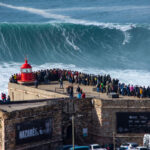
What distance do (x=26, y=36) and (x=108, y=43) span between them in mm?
12059

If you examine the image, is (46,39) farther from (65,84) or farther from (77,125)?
(77,125)

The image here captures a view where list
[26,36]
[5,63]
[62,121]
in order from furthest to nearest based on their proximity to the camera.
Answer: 1. [26,36]
2. [5,63]
3. [62,121]

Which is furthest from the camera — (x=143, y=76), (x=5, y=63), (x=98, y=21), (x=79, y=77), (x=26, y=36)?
(x=98, y=21)

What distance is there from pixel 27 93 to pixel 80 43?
36.3 m

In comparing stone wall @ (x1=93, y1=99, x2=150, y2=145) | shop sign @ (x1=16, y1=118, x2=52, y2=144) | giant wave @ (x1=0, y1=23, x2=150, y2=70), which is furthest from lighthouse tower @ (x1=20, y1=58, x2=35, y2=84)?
giant wave @ (x1=0, y1=23, x2=150, y2=70)

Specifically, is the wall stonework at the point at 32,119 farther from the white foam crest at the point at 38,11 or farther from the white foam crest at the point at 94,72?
the white foam crest at the point at 38,11

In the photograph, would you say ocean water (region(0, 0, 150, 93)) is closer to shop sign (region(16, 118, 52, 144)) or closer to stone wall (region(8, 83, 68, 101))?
stone wall (region(8, 83, 68, 101))

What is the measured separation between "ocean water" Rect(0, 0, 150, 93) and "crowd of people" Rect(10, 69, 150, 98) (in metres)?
10.5

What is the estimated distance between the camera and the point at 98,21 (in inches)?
3880

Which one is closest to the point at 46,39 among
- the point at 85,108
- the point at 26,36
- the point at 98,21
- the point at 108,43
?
the point at 26,36

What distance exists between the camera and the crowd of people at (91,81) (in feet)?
145

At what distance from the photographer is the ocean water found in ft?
235

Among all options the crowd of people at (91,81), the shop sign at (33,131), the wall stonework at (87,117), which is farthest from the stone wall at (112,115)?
the shop sign at (33,131)

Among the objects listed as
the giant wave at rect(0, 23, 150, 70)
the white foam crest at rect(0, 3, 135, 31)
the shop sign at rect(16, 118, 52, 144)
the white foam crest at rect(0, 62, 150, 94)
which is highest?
the white foam crest at rect(0, 3, 135, 31)
